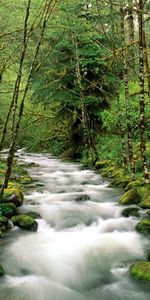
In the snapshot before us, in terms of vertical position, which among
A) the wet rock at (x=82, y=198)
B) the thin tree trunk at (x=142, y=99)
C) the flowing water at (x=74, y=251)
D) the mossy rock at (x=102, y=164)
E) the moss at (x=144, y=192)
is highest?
the thin tree trunk at (x=142, y=99)

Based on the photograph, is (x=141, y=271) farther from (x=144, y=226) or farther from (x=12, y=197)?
(x=12, y=197)

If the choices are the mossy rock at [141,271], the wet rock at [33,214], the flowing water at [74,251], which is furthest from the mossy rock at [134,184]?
the mossy rock at [141,271]

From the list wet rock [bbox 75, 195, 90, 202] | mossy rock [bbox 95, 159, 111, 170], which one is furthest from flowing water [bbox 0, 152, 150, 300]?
mossy rock [bbox 95, 159, 111, 170]

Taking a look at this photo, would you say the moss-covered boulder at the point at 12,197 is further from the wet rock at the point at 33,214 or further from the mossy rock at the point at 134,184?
the mossy rock at the point at 134,184

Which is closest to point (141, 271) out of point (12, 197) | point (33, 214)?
point (33, 214)

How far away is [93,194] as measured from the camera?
47.3 ft

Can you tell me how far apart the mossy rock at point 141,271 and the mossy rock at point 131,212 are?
10.7 feet

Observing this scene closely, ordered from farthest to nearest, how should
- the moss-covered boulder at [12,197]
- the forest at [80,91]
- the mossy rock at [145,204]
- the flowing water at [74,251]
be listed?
the forest at [80,91] < the moss-covered boulder at [12,197] < the mossy rock at [145,204] < the flowing water at [74,251]

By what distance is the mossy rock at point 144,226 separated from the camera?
10.2m

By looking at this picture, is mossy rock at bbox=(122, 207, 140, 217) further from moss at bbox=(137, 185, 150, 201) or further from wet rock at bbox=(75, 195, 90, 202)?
wet rock at bbox=(75, 195, 90, 202)

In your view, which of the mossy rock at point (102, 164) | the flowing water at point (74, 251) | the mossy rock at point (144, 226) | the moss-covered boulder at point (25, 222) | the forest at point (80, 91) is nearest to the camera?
the flowing water at point (74, 251)

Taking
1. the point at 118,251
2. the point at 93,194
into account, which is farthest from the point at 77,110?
the point at 118,251

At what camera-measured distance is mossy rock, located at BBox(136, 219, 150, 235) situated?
1015cm

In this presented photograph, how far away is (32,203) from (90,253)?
417 cm
